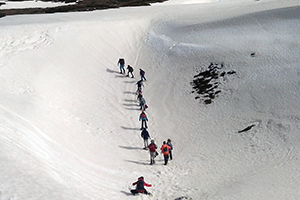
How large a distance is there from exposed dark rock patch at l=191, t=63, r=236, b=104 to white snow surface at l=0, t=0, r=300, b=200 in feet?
1.96

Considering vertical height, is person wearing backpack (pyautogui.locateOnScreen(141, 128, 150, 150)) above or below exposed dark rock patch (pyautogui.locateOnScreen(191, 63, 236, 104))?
below

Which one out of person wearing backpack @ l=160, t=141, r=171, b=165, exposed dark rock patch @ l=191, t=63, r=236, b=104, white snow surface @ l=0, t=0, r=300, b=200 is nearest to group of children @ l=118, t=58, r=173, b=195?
person wearing backpack @ l=160, t=141, r=171, b=165

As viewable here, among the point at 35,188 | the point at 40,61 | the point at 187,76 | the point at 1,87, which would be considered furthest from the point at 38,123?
the point at 187,76

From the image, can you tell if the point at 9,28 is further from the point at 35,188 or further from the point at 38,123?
the point at 35,188

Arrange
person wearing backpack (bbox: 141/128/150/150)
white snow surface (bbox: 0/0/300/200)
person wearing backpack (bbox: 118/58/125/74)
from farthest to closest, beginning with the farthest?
person wearing backpack (bbox: 118/58/125/74) → person wearing backpack (bbox: 141/128/150/150) → white snow surface (bbox: 0/0/300/200)

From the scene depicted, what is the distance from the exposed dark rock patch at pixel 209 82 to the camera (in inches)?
1068

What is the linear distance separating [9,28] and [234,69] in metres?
21.3

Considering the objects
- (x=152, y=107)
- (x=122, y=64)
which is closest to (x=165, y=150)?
(x=152, y=107)

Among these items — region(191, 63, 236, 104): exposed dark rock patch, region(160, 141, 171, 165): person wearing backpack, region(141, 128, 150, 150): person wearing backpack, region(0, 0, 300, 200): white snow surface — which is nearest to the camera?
region(0, 0, 300, 200): white snow surface

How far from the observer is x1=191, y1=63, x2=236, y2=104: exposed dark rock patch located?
27139 millimetres

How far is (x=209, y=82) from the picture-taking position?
2866cm

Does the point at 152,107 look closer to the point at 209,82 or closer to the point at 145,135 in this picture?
the point at 209,82

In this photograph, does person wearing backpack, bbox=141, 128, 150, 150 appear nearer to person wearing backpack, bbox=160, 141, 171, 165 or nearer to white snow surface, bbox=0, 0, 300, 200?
white snow surface, bbox=0, 0, 300, 200

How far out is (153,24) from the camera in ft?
143
